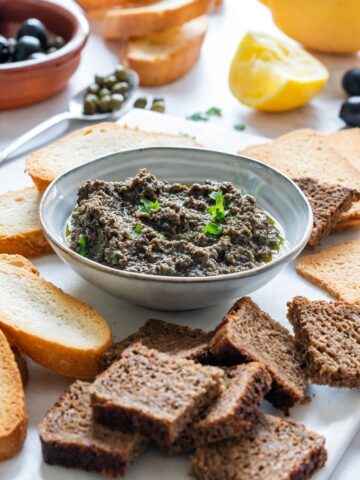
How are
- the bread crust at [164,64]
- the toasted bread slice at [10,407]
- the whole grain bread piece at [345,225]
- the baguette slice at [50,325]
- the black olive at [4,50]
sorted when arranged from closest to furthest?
the toasted bread slice at [10,407]
the baguette slice at [50,325]
the whole grain bread piece at [345,225]
the black olive at [4,50]
the bread crust at [164,64]

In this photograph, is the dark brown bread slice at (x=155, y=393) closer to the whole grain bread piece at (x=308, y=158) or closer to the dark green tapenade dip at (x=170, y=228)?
the dark green tapenade dip at (x=170, y=228)

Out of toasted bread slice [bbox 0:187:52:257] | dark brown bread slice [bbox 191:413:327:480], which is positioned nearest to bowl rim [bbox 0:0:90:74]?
toasted bread slice [bbox 0:187:52:257]

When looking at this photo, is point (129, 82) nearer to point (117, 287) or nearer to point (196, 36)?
point (196, 36)

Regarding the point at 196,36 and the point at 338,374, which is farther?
the point at 196,36

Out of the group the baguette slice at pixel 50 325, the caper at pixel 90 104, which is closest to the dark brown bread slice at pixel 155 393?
the baguette slice at pixel 50 325

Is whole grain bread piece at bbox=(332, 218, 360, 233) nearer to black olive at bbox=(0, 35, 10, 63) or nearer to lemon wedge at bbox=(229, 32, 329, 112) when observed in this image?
lemon wedge at bbox=(229, 32, 329, 112)

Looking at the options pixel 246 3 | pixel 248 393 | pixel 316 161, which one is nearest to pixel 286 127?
pixel 316 161
